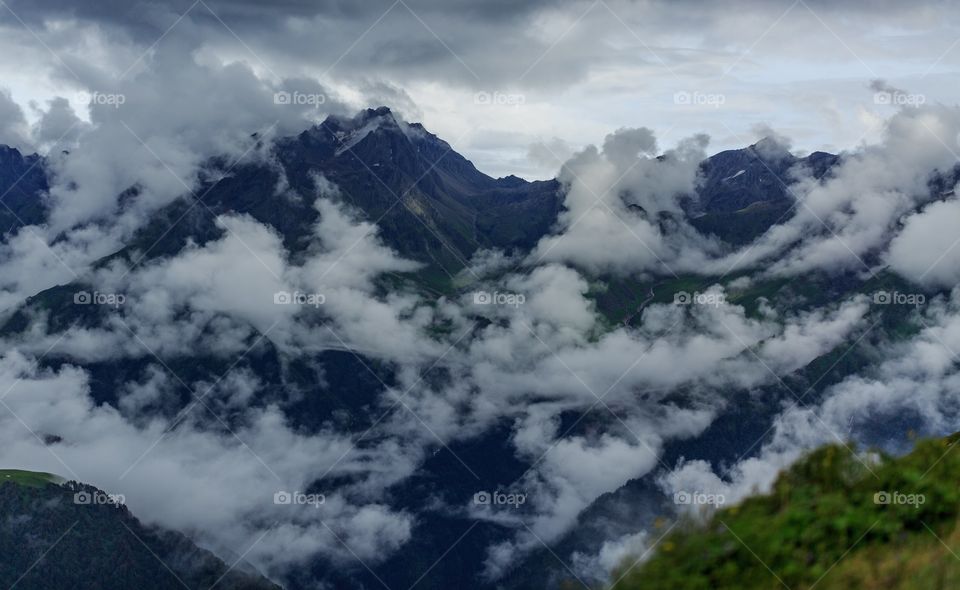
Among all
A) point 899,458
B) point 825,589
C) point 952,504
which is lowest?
point 825,589

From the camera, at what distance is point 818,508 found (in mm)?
17562

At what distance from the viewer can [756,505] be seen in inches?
733

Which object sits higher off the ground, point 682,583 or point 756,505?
point 756,505

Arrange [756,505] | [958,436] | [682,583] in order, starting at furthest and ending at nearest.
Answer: [958,436]
[756,505]
[682,583]

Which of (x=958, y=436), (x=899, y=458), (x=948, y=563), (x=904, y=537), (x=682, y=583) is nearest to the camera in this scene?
(x=948, y=563)

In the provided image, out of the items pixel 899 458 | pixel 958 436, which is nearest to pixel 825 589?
pixel 899 458

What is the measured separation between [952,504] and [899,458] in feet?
9.13

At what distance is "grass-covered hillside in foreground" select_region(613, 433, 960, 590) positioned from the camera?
15.0 metres

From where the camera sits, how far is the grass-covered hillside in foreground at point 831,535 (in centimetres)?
1503

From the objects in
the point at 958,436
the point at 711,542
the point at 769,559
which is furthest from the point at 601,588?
the point at 958,436

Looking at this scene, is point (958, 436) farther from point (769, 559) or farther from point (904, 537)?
point (769, 559)

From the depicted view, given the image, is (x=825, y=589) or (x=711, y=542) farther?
(x=711, y=542)

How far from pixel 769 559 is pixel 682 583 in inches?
85.6

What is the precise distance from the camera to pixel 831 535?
16.8m
